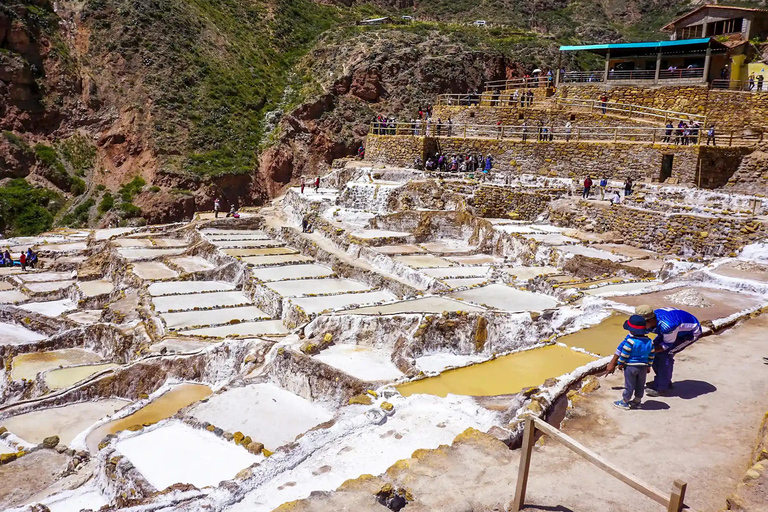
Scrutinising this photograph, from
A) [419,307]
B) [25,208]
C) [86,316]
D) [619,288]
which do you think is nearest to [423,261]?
[419,307]

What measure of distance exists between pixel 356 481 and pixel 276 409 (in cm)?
430

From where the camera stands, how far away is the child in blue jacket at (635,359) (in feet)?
20.0

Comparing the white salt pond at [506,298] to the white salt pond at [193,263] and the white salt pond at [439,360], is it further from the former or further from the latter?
the white salt pond at [193,263]

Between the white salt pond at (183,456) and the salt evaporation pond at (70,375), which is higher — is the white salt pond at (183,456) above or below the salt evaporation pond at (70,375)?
above

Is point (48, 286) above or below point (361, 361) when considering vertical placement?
below

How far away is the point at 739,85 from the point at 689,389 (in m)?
20.5

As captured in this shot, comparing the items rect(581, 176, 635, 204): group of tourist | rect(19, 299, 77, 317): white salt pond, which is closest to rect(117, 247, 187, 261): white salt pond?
rect(19, 299, 77, 317): white salt pond

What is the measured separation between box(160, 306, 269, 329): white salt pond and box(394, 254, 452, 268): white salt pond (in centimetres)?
407

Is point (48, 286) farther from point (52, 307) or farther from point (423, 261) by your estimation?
point (423, 261)

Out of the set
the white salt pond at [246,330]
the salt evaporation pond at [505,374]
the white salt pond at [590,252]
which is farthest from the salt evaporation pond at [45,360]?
the white salt pond at [590,252]

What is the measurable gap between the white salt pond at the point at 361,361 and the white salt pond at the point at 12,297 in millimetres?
12353

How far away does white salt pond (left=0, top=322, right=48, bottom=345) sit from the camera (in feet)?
51.2

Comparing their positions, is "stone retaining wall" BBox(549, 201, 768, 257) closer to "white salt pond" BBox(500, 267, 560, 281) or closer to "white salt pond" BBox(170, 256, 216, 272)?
"white salt pond" BBox(500, 267, 560, 281)

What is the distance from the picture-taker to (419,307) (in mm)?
11617
